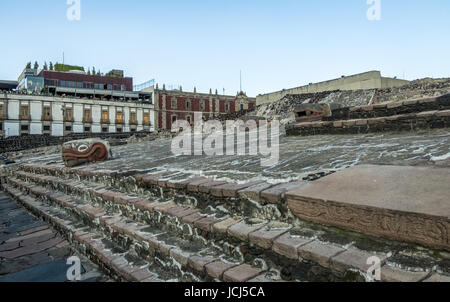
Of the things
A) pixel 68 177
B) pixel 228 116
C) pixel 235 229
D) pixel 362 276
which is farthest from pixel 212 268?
pixel 228 116

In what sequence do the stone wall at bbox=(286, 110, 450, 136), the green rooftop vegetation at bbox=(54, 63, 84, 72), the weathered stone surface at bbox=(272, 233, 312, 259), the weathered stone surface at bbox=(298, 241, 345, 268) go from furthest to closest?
1. the green rooftop vegetation at bbox=(54, 63, 84, 72)
2. the stone wall at bbox=(286, 110, 450, 136)
3. the weathered stone surface at bbox=(272, 233, 312, 259)
4. the weathered stone surface at bbox=(298, 241, 345, 268)

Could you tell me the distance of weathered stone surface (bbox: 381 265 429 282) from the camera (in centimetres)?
116

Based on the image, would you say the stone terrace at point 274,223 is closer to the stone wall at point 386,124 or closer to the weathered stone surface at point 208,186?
the weathered stone surface at point 208,186

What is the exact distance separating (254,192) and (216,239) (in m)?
0.41

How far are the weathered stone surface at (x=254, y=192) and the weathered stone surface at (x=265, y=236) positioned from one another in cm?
27

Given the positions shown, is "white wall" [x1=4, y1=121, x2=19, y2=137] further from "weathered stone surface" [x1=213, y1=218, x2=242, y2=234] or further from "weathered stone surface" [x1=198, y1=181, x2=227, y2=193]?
"weathered stone surface" [x1=213, y1=218, x2=242, y2=234]

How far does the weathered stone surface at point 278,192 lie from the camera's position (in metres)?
1.91

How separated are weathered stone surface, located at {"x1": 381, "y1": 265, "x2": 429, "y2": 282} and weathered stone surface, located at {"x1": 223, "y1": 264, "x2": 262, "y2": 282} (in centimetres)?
67

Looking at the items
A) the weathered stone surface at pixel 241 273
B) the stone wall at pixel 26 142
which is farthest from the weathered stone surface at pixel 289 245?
the stone wall at pixel 26 142

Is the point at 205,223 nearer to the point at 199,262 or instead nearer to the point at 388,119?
the point at 199,262

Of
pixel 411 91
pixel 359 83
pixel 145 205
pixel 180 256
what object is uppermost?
pixel 359 83

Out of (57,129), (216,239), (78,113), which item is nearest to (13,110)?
(57,129)

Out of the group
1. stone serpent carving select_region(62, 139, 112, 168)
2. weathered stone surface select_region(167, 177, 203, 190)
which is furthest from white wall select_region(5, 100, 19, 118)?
weathered stone surface select_region(167, 177, 203, 190)

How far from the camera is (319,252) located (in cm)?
144
